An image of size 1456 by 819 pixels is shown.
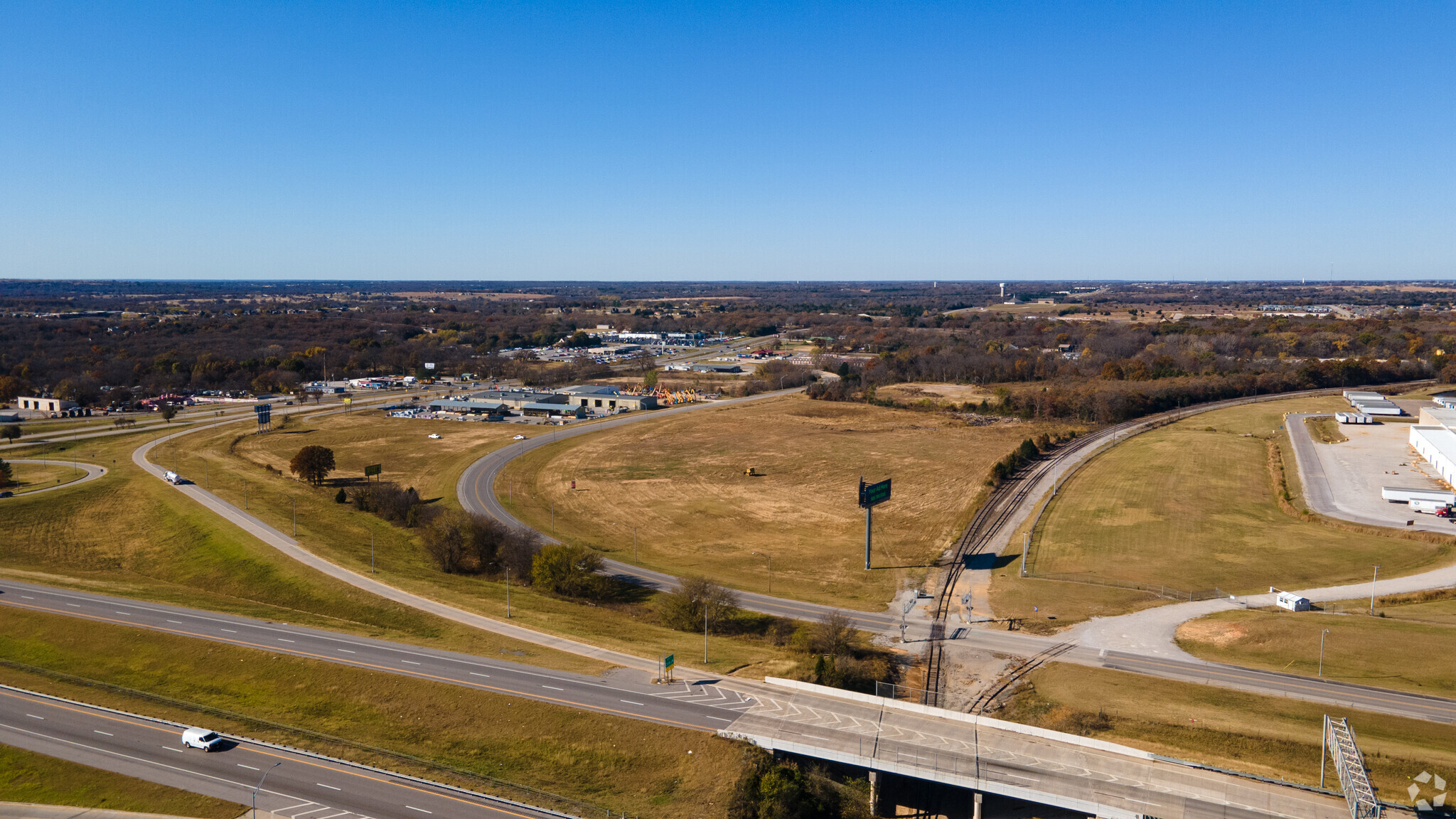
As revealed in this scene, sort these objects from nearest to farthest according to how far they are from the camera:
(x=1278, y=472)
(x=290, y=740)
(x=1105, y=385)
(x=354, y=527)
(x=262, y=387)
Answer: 1. (x=290, y=740)
2. (x=354, y=527)
3. (x=1278, y=472)
4. (x=1105, y=385)
5. (x=262, y=387)

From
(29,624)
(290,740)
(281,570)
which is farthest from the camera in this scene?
(281,570)

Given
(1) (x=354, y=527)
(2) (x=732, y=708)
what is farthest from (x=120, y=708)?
(1) (x=354, y=527)

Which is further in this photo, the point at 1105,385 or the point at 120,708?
→ the point at 1105,385

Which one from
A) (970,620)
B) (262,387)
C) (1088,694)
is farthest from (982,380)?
(262,387)

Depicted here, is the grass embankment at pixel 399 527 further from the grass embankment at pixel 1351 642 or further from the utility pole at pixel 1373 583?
the utility pole at pixel 1373 583

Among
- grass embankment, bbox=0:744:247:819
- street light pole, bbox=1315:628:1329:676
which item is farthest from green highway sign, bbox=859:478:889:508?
grass embankment, bbox=0:744:247:819

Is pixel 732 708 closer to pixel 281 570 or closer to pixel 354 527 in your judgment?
pixel 281 570
